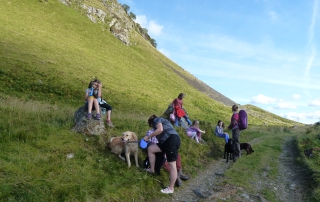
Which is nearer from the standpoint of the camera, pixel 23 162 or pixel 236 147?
pixel 23 162

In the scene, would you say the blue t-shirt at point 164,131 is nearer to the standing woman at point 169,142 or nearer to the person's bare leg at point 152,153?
the standing woman at point 169,142

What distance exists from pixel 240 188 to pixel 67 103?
1827cm

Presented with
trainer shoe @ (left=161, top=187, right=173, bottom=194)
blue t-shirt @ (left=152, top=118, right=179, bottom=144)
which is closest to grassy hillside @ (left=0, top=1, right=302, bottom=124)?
blue t-shirt @ (left=152, top=118, right=179, bottom=144)

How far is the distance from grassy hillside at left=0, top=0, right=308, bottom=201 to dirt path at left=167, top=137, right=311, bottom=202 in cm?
77

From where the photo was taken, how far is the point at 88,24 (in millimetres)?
49656

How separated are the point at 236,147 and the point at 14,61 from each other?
2521cm

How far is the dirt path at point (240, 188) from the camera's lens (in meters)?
7.47

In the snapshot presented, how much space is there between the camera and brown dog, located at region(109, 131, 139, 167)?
844 cm

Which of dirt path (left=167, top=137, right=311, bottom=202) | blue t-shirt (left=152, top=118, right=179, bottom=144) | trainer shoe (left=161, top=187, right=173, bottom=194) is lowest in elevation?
trainer shoe (left=161, top=187, right=173, bottom=194)

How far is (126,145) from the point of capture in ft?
27.9

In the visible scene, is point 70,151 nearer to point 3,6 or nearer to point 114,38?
point 3,6

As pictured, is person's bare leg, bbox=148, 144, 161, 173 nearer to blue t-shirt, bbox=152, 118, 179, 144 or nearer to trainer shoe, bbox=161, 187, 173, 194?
blue t-shirt, bbox=152, 118, 179, 144

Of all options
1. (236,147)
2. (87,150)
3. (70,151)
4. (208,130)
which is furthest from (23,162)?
(208,130)

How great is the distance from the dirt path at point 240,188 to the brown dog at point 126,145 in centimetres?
203
